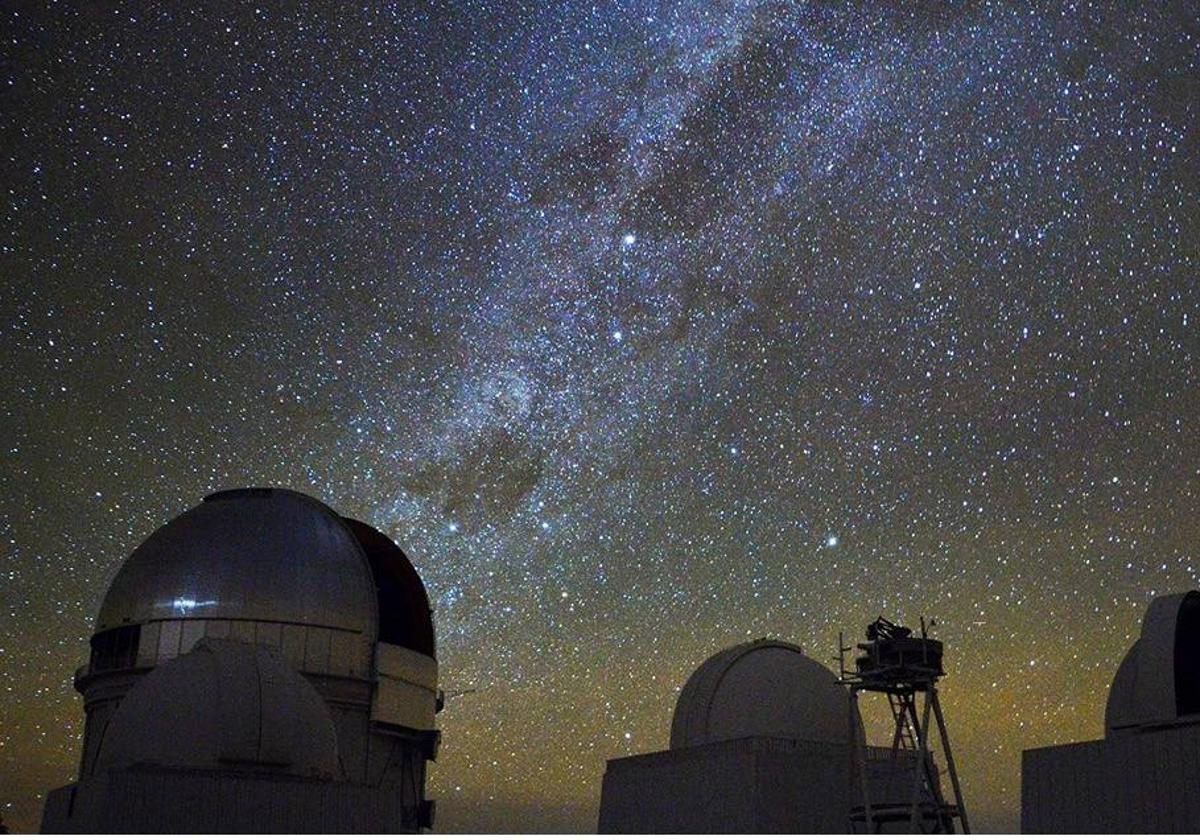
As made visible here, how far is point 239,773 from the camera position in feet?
76.5

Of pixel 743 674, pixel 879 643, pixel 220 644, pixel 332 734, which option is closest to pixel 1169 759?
pixel 879 643

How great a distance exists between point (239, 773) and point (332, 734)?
8.24 ft

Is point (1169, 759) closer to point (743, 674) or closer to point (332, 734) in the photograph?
Answer: point (743, 674)

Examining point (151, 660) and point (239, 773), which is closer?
point (239, 773)

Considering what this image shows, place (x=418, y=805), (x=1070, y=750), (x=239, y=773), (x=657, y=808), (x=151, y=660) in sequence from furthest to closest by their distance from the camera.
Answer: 1. (x=418, y=805)
2. (x=151, y=660)
3. (x=657, y=808)
4. (x=239, y=773)
5. (x=1070, y=750)

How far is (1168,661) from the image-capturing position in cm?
2184

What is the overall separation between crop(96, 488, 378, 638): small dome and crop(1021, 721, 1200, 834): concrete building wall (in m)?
15.6

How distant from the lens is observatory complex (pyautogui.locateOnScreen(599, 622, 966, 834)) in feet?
80.4

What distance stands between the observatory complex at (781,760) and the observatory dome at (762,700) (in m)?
0.02

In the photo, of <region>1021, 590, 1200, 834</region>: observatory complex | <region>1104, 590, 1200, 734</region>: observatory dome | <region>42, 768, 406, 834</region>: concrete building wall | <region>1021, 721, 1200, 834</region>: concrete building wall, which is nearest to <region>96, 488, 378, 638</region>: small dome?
<region>42, 768, 406, 834</region>: concrete building wall

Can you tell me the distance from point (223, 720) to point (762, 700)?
10.6 meters

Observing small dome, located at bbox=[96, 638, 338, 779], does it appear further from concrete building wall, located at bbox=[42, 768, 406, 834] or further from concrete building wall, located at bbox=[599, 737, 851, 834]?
concrete building wall, located at bbox=[599, 737, 851, 834]

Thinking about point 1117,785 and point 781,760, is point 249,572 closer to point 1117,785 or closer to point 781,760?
point 781,760

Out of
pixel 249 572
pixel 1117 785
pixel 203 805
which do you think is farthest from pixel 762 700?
pixel 249 572
